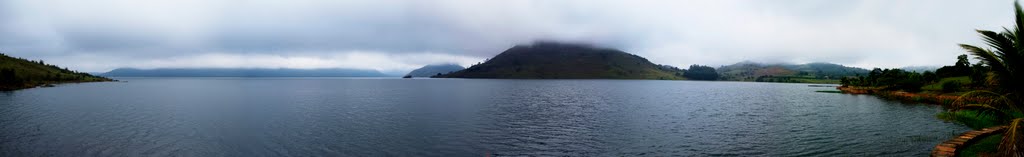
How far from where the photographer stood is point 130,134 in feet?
151

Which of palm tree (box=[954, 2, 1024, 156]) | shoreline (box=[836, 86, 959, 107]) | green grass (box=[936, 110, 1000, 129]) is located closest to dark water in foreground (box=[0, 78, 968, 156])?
green grass (box=[936, 110, 1000, 129])

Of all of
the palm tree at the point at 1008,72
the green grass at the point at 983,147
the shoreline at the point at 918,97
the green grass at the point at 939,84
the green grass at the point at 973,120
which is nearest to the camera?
the palm tree at the point at 1008,72

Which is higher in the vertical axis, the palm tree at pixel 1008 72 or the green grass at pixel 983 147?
the palm tree at pixel 1008 72

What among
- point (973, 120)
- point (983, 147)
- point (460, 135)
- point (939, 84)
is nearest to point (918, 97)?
point (939, 84)

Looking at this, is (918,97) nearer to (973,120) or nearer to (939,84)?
(939,84)

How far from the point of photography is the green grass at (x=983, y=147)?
2997 cm

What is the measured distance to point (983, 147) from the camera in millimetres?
31547

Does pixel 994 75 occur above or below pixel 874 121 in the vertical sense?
above

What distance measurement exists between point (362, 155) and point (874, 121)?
58720mm

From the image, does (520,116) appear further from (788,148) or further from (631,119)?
(788,148)

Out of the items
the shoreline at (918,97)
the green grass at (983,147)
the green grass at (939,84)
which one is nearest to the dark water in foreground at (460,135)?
the green grass at (983,147)

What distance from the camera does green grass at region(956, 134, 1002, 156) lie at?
2997 centimetres

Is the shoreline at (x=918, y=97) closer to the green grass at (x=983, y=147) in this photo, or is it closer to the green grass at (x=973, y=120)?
the green grass at (x=973, y=120)

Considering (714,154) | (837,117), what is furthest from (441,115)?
(837,117)
